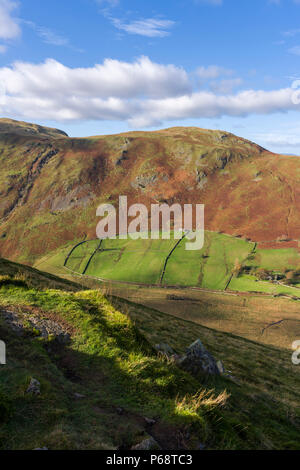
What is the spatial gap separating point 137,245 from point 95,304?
110 m

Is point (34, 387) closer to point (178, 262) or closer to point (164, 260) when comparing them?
point (164, 260)

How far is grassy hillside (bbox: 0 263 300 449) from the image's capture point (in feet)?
25.4

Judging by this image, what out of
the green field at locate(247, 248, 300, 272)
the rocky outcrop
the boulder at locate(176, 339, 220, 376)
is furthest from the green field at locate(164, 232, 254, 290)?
the rocky outcrop

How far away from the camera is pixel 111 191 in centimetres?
15125

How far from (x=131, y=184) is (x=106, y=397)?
5859 inches

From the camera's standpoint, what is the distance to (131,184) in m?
154

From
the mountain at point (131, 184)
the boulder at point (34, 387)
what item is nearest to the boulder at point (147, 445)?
the boulder at point (34, 387)

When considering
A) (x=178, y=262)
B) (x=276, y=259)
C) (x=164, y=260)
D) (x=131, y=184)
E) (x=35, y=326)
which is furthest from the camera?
(x=131, y=184)

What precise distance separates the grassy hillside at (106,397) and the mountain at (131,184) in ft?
379

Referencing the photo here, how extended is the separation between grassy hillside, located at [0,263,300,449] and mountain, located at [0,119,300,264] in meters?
116

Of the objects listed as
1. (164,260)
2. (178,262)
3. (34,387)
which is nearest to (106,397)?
(34,387)

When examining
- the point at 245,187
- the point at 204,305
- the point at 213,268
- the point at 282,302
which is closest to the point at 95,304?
the point at 204,305

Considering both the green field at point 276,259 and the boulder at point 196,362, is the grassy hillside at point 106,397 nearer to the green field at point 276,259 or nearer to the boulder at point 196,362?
the boulder at point 196,362
